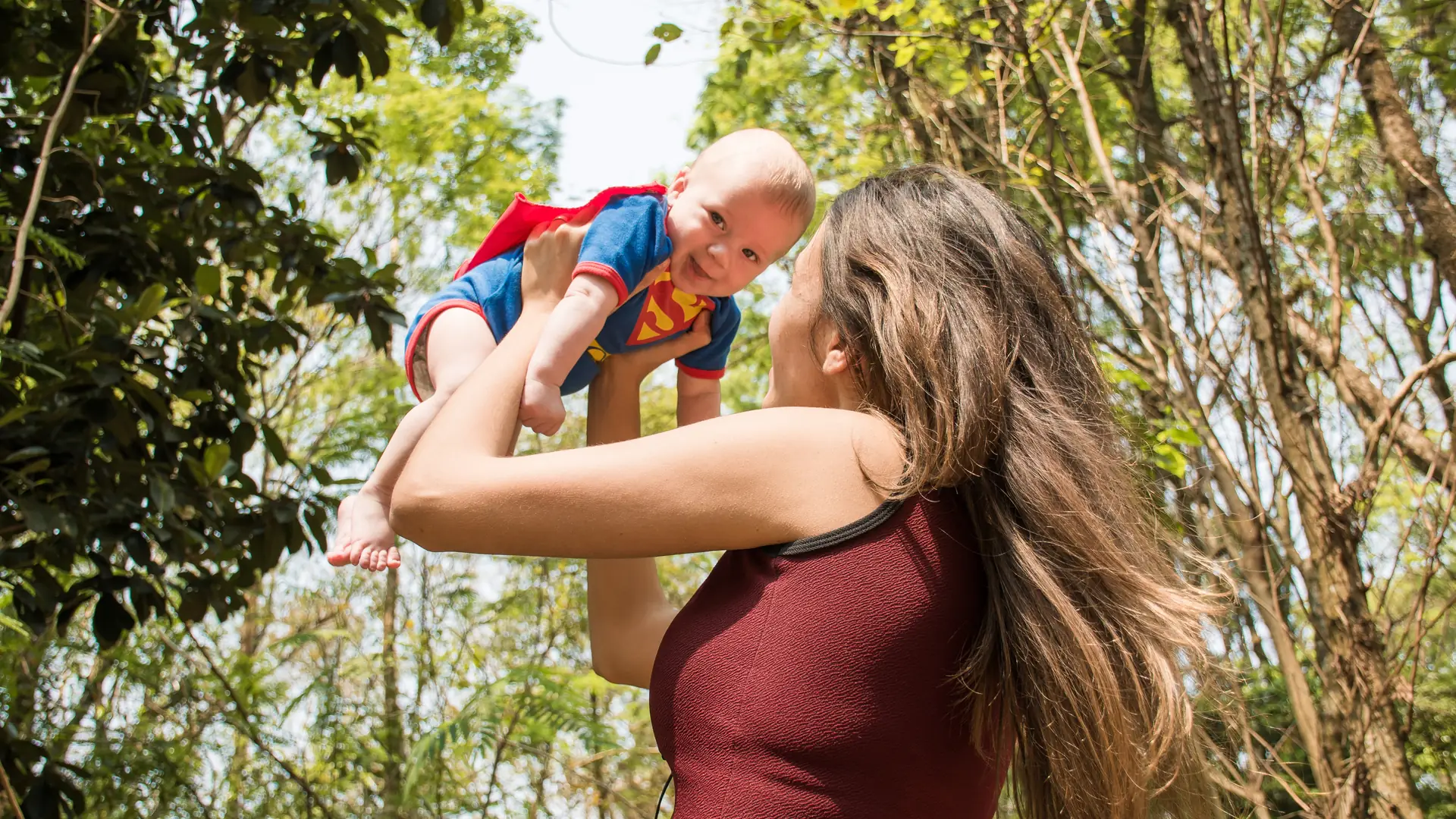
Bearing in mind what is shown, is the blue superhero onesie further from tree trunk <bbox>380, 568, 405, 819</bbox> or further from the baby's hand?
tree trunk <bbox>380, 568, 405, 819</bbox>

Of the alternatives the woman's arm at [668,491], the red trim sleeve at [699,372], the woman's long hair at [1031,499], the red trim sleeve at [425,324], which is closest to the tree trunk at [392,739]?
the red trim sleeve at [425,324]

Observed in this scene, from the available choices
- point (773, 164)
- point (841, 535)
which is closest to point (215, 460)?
point (773, 164)

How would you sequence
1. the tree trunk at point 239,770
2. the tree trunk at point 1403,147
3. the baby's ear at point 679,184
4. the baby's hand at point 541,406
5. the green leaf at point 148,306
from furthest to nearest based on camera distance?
the tree trunk at point 239,770 < the tree trunk at point 1403,147 < the green leaf at point 148,306 < the baby's ear at point 679,184 < the baby's hand at point 541,406

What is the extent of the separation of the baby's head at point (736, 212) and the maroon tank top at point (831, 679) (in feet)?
2.26

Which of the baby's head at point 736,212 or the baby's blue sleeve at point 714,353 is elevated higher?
the baby's head at point 736,212

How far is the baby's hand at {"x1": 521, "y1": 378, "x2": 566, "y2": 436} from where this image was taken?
1.51 metres

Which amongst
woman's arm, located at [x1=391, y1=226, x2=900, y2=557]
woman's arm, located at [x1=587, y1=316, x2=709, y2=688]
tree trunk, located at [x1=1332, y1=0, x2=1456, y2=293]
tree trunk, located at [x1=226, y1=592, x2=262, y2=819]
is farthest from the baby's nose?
tree trunk, located at [x1=226, y1=592, x2=262, y2=819]

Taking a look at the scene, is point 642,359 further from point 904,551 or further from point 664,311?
point 904,551

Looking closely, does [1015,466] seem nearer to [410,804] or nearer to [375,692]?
[410,804]

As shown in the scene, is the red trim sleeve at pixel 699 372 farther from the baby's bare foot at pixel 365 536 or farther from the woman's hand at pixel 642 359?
the baby's bare foot at pixel 365 536

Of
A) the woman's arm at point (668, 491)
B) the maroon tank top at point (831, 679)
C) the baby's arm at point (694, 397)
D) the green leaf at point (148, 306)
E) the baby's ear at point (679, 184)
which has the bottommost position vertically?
the maroon tank top at point (831, 679)

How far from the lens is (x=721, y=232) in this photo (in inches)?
71.3

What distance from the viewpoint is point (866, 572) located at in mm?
1187

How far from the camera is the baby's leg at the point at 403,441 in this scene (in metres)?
1.71
